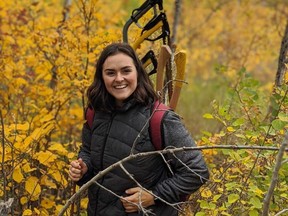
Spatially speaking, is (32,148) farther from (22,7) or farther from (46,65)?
(22,7)

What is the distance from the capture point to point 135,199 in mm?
2412

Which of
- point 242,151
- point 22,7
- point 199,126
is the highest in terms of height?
point 22,7

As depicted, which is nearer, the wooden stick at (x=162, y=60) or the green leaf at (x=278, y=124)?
the green leaf at (x=278, y=124)

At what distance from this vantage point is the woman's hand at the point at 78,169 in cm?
258

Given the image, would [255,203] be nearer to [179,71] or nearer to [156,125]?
[156,125]

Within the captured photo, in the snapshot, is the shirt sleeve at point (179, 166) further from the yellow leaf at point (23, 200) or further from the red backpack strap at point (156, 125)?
the yellow leaf at point (23, 200)

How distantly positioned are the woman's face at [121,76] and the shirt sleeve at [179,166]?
269mm

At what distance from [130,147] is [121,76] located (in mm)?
373

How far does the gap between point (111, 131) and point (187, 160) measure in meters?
0.42

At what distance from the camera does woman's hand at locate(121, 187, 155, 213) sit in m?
2.41

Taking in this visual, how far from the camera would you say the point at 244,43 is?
10.3 m

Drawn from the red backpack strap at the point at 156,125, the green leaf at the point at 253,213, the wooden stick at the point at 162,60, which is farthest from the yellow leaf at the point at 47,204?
the green leaf at the point at 253,213

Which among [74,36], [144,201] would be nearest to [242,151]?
[144,201]

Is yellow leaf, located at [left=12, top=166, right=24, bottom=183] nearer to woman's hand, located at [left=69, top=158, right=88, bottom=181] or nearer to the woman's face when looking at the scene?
woman's hand, located at [left=69, top=158, right=88, bottom=181]
